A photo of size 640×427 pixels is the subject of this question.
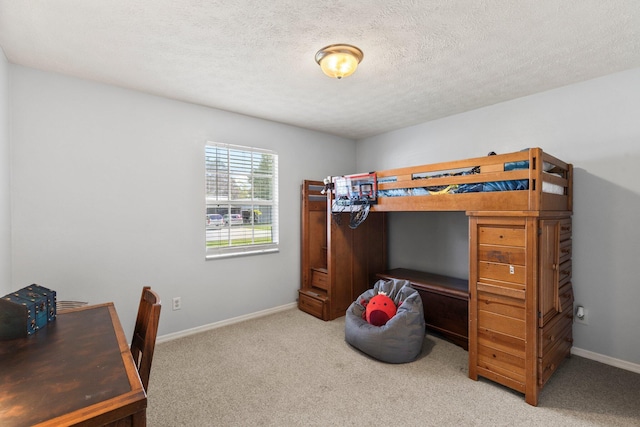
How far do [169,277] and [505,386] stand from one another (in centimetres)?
309

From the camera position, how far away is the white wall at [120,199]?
7.97 feet

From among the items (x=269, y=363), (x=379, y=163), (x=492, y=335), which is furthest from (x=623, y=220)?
(x=269, y=363)

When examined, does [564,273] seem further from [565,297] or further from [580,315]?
[580,315]

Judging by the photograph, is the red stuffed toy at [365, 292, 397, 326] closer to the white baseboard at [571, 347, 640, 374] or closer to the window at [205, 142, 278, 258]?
the window at [205, 142, 278, 258]

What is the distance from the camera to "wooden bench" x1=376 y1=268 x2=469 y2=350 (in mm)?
2883

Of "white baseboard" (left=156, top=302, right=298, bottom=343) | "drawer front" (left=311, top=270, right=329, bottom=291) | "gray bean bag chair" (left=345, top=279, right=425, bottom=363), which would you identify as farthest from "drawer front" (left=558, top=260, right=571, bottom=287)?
"white baseboard" (left=156, top=302, right=298, bottom=343)

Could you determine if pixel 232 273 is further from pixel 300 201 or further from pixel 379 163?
pixel 379 163

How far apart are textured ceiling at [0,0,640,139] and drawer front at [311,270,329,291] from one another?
6.96ft

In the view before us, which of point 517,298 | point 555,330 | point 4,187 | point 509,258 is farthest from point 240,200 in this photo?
point 555,330

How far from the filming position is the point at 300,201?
13.4 ft

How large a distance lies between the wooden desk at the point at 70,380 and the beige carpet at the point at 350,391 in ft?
2.96

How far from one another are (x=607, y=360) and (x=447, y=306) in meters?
1.30

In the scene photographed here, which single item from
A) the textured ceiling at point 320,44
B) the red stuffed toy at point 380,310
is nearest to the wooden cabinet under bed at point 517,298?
the red stuffed toy at point 380,310

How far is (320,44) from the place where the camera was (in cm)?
204
